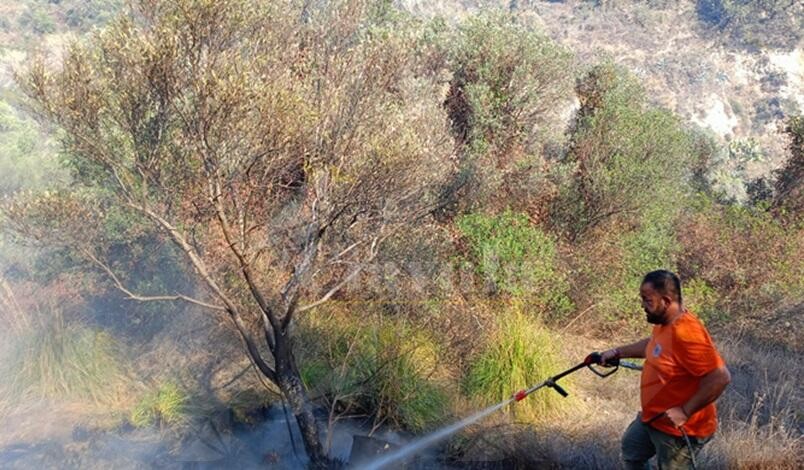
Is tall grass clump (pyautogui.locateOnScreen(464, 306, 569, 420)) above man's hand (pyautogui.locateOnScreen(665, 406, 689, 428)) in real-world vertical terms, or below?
below

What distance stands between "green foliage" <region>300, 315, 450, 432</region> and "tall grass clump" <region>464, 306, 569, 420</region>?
0.54 meters

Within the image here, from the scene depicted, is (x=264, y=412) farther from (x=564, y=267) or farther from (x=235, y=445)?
(x=564, y=267)

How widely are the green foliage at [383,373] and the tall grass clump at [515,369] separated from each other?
536 mm

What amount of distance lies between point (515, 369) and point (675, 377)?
3.77 m

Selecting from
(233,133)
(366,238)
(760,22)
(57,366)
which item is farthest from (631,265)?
(760,22)

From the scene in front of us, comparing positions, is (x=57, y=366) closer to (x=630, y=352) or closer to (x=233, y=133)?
(x=233, y=133)

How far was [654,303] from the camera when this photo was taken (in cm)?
358

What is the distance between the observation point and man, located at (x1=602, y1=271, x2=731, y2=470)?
3.36 meters

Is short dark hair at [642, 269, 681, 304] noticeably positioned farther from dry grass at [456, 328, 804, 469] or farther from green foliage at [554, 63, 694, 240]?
green foliage at [554, 63, 694, 240]

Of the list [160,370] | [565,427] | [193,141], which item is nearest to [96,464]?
[160,370]

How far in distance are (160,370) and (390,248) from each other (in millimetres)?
3774

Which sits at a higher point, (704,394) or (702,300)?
(704,394)

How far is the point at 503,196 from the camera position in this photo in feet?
38.0

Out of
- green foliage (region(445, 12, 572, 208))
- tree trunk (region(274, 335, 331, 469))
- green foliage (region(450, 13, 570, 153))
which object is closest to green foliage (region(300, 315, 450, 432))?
tree trunk (region(274, 335, 331, 469))
